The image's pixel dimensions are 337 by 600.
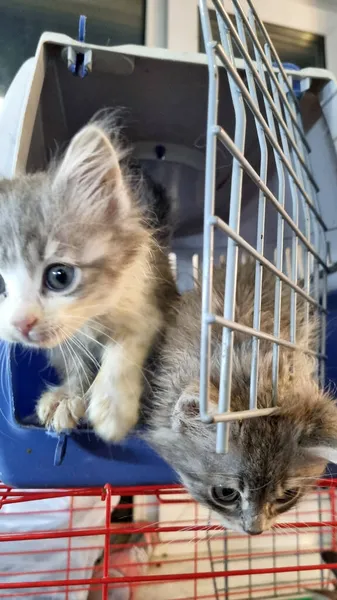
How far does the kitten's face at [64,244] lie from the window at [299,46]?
1.58m

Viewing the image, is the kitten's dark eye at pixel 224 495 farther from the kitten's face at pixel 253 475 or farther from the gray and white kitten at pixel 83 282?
the gray and white kitten at pixel 83 282

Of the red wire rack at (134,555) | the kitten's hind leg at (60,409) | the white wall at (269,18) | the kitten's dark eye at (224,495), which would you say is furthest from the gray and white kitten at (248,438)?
the white wall at (269,18)

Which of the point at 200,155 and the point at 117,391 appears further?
the point at 200,155

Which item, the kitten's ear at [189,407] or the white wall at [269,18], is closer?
the kitten's ear at [189,407]

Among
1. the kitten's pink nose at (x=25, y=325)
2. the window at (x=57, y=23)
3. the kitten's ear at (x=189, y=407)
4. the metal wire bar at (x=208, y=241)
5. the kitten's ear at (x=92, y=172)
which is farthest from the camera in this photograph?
the window at (x=57, y=23)

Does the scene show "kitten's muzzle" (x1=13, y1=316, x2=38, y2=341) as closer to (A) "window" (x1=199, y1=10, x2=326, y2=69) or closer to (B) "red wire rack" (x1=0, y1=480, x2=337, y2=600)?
(B) "red wire rack" (x1=0, y1=480, x2=337, y2=600)

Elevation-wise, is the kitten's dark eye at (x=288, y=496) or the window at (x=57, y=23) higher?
the window at (x=57, y=23)

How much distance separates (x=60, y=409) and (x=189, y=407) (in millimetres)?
256

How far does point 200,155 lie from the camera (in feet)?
4.54

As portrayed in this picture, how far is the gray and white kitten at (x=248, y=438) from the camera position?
2.49ft

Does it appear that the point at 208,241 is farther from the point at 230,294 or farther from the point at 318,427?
the point at 318,427

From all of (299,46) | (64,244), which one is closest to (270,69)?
(64,244)

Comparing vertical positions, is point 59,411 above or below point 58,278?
below

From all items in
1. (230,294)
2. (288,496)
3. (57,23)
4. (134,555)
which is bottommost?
(134,555)
